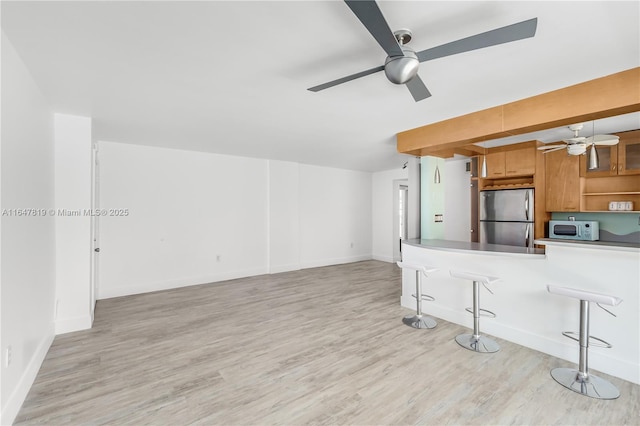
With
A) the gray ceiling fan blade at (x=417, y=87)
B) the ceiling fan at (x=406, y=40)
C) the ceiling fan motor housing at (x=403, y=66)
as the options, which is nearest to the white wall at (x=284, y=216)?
the gray ceiling fan blade at (x=417, y=87)

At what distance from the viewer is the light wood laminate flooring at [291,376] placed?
2039 mm

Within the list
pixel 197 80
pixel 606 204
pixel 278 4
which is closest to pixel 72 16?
pixel 197 80

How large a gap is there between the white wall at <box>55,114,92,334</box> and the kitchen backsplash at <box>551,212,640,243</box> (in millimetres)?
7356

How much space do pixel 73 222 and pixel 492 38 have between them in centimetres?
438

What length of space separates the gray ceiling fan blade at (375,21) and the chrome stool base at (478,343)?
9.35ft

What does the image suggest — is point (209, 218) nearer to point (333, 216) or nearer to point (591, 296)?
point (333, 216)

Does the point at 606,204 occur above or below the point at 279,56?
below

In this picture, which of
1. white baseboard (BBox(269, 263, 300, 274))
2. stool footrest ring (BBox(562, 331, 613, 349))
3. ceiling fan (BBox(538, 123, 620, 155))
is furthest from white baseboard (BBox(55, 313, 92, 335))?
ceiling fan (BBox(538, 123, 620, 155))

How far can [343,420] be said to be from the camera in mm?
1984

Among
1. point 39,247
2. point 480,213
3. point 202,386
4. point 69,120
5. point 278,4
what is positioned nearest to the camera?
point 278,4

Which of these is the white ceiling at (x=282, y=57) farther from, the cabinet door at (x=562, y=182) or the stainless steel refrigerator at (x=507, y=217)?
the stainless steel refrigerator at (x=507, y=217)

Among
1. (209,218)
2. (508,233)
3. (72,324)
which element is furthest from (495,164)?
(72,324)

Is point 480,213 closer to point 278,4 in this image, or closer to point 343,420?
point 343,420

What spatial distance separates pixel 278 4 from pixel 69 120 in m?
3.26
